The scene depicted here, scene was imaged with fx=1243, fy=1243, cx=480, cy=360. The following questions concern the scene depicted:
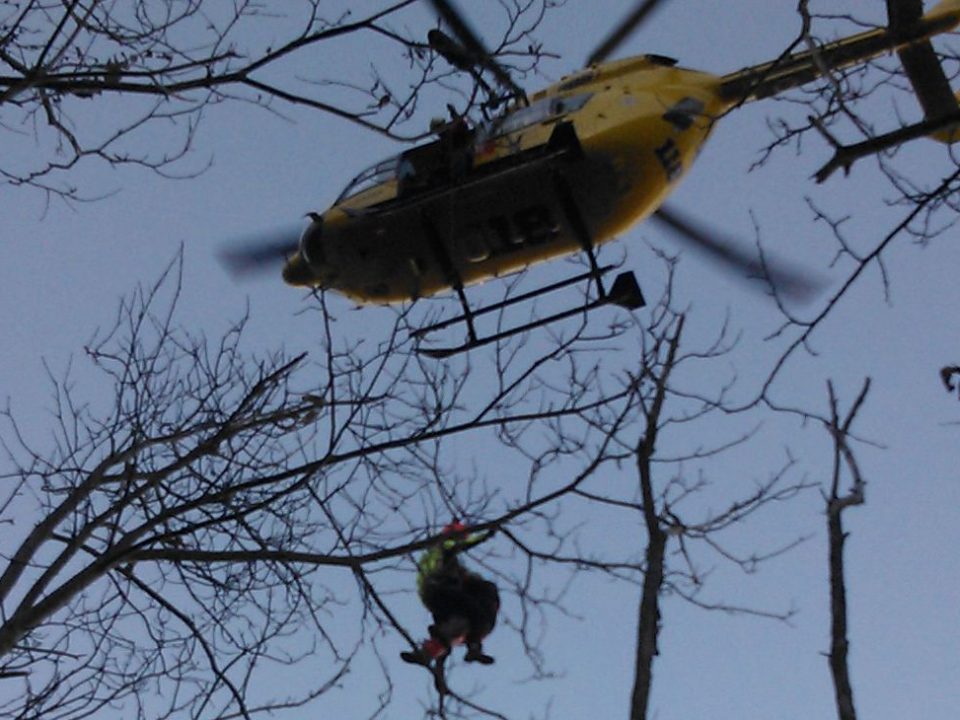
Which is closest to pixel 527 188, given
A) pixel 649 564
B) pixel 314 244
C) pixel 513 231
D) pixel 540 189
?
pixel 540 189

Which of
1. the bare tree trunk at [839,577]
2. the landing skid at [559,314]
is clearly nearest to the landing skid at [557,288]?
the landing skid at [559,314]

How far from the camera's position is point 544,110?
7910 mm

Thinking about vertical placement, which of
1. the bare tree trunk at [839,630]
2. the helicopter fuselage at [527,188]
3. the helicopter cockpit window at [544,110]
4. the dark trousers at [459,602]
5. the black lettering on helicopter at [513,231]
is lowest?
the bare tree trunk at [839,630]

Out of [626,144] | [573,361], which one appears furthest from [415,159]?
[573,361]

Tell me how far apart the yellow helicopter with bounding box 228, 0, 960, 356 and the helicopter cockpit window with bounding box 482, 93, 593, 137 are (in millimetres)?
11

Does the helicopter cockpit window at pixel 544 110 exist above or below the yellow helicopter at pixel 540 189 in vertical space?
above

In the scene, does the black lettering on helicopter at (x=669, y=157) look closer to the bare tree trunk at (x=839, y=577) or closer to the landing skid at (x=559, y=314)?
the landing skid at (x=559, y=314)

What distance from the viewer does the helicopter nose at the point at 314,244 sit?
819 cm

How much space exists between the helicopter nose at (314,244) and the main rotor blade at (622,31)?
2.16 metres

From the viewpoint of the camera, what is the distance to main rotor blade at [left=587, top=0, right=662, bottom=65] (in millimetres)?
7430

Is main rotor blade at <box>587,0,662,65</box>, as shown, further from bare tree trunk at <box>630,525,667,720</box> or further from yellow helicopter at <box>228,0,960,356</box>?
bare tree trunk at <box>630,525,667,720</box>

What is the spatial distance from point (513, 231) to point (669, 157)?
43.5 inches

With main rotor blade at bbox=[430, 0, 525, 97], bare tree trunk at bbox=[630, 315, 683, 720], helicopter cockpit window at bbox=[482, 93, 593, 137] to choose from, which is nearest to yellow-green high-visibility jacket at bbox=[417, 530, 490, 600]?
bare tree trunk at bbox=[630, 315, 683, 720]

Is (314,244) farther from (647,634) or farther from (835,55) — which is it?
(647,634)
